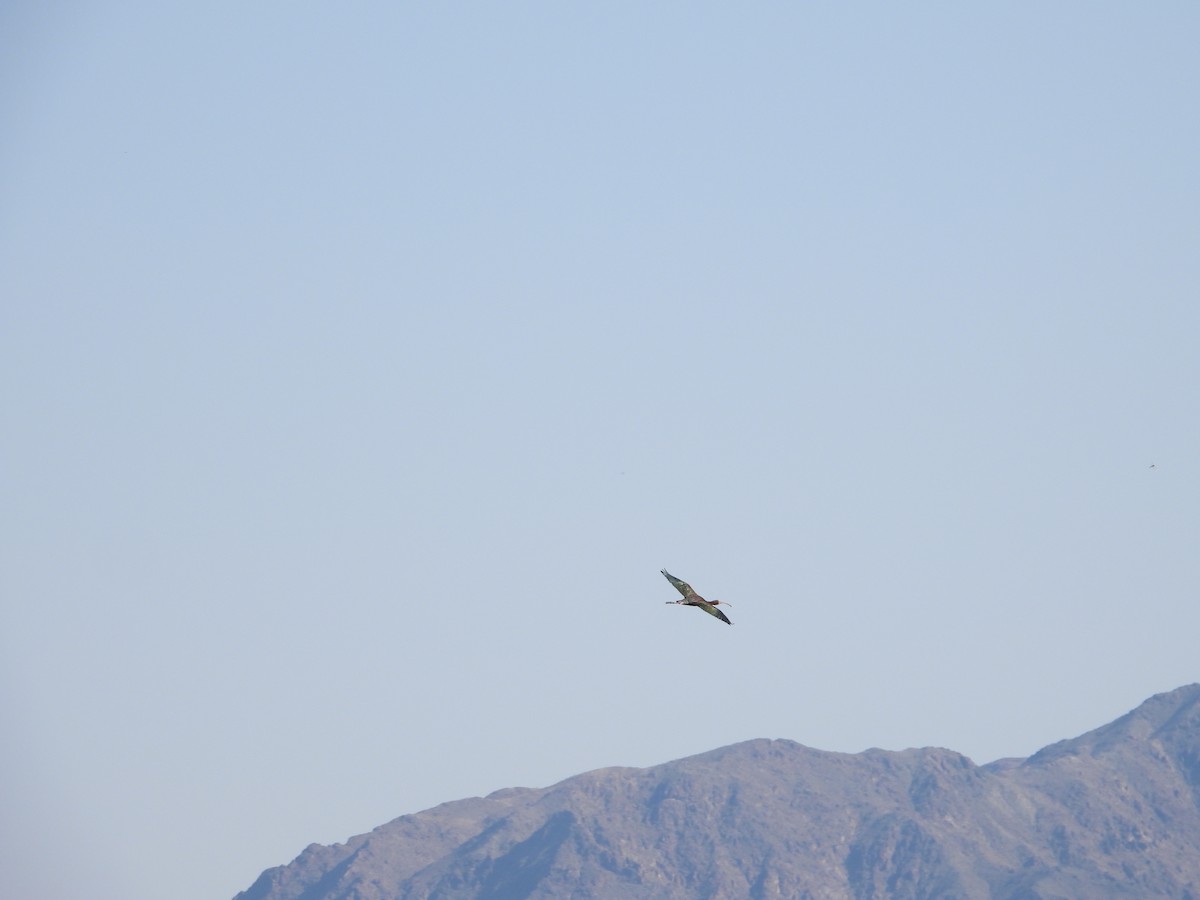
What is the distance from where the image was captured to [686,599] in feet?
408
